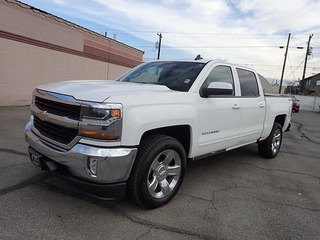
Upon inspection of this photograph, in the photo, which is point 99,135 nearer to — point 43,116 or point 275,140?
point 43,116

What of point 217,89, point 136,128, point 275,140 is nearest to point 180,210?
point 136,128

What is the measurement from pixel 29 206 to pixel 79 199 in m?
0.54

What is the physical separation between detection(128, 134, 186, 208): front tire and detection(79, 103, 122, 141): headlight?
45 cm

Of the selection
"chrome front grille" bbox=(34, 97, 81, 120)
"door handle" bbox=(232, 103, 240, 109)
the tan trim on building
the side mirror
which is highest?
the tan trim on building

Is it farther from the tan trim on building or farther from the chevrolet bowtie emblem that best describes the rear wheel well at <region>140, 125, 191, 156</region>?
the tan trim on building

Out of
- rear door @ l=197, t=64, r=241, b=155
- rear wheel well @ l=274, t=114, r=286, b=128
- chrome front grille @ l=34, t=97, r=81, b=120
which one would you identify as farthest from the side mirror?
rear wheel well @ l=274, t=114, r=286, b=128

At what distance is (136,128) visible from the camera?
2.55 meters

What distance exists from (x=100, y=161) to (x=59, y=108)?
0.80 meters

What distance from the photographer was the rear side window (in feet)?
14.8

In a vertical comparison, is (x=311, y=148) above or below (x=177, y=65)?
below

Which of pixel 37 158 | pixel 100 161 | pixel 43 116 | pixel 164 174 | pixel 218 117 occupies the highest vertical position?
pixel 218 117

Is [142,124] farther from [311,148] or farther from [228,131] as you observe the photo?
[311,148]

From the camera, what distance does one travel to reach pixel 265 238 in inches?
104

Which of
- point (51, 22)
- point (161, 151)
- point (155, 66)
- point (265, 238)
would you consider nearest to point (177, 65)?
point (155, 66)
